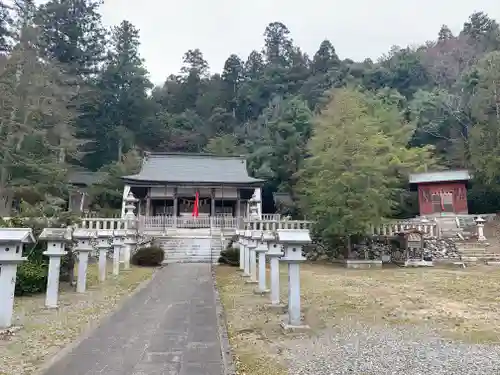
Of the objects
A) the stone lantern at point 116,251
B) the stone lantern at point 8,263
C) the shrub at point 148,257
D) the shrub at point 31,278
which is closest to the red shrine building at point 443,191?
the shrub at point 148,257

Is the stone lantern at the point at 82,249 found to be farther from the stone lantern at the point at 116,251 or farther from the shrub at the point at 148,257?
the shrub at the point at 148,257

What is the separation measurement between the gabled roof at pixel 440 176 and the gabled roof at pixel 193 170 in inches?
419

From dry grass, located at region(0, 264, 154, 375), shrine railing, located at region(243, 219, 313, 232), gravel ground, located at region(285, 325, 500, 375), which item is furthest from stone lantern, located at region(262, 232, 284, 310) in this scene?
shrine railing, located at region(243, 219, 313, 232)

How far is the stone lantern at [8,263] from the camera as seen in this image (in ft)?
19.2

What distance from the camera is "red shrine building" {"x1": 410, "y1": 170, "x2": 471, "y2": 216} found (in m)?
25.9

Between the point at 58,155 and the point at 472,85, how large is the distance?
3395 centimetres

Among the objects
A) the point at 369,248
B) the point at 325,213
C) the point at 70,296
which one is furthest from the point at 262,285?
the point at 369,248

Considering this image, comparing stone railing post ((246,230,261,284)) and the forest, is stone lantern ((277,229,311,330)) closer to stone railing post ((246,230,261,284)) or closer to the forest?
stone railing post ((246,230,261,284))

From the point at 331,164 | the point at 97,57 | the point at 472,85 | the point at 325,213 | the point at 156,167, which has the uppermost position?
the point at 97,57

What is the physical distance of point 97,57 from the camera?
44.0 metres

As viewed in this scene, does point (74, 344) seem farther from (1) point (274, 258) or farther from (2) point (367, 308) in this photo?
(2) point (367, 308)

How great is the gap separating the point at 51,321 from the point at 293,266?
4.18m

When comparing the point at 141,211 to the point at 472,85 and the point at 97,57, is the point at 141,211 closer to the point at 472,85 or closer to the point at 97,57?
the point at 97,57

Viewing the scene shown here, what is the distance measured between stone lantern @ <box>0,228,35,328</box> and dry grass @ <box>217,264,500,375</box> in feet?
11.2
